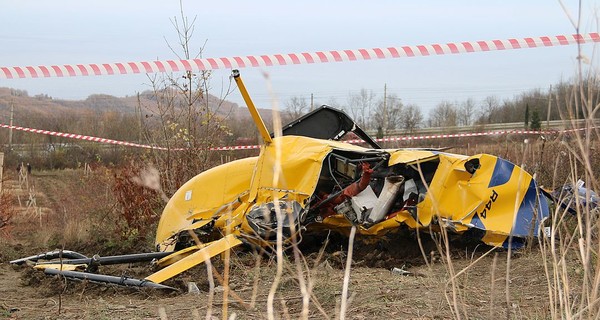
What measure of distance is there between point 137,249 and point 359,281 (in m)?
4.63

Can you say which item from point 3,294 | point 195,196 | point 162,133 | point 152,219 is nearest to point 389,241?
point 195,196

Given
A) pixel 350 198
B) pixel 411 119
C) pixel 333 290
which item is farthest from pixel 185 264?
pixel 411 119

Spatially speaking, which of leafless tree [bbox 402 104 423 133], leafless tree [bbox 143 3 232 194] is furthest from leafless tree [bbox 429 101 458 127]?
leafless tree [bbox 143 3 232 194]

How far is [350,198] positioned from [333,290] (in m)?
1.55

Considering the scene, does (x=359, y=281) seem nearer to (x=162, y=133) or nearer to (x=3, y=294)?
(x=3, y=294)

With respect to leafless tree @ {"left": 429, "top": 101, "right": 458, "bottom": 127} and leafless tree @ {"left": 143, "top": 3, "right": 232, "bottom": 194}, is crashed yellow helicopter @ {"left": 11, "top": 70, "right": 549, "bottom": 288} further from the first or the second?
leafless tree @ {"left": 429, "top": 101, "right": 458, "bottom": 127}

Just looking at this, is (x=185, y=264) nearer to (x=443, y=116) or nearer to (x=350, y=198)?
(x=350, y=198)

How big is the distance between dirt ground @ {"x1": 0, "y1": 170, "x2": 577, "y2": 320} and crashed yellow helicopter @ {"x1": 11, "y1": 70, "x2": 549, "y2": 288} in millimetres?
219

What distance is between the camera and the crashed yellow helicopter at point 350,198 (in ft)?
21.9

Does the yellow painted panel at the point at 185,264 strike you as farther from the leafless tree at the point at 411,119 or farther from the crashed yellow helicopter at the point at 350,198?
the leafless tree at the point at 411,119

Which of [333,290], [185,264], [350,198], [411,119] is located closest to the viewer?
[333,290]

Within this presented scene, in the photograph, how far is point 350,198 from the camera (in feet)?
22.7

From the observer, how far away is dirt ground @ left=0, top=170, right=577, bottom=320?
196 inches

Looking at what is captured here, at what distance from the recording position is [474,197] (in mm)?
6766
